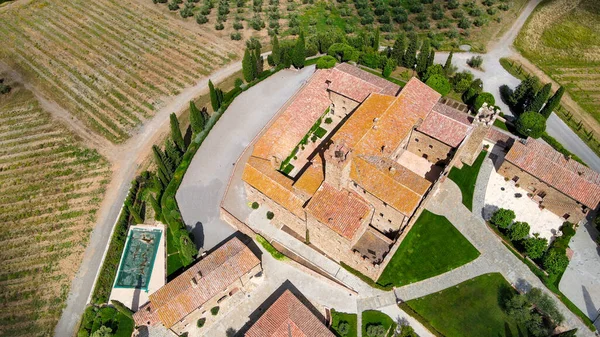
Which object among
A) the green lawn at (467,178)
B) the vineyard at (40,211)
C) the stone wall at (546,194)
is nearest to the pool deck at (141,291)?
the vineyard at (40,211)

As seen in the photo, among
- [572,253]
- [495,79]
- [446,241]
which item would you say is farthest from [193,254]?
[495,79]

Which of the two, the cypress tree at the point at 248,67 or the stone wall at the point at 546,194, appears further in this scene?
the cypress tree at the point at 248,67

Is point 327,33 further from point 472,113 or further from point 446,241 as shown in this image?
point 446,241

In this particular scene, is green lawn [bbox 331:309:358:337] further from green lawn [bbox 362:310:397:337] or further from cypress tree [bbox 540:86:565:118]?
cypress tree [bbox 540:86:565:118]

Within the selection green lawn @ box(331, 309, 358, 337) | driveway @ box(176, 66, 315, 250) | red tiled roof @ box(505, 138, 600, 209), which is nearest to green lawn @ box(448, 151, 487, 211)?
red tiled roof @ box(505, 138, 600, 209)

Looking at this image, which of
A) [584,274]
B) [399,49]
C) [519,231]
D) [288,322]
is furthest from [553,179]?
[288,322]

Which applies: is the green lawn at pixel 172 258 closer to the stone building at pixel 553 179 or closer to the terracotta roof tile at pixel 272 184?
the terracotta roof tile at pixel 272 184

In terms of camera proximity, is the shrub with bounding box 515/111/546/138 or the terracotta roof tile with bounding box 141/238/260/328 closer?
the terracotta roof tile with bounding box 141/238/260/328
